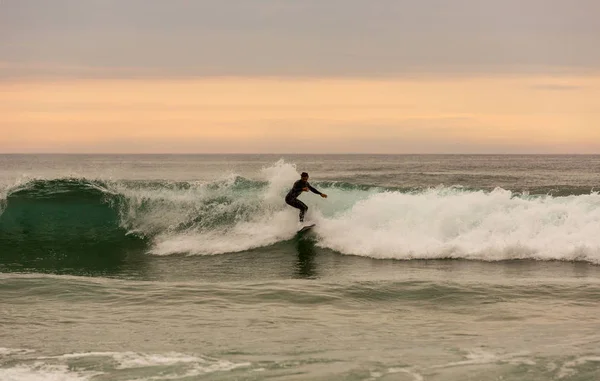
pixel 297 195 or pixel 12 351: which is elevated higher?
pixel 297 195

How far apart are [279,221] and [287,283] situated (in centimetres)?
595

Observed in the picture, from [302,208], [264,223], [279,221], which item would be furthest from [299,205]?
[264,223]

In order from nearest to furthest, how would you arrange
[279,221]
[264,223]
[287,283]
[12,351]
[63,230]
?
1. [12,351]
2. [287,283]
3. [279,221]
4. [264,223]
5. [63,230]

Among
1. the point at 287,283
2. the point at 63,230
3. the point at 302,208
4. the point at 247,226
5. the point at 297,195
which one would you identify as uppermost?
the point at 297,195

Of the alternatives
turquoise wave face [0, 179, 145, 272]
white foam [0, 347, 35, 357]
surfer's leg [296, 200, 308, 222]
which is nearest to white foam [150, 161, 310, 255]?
surfer's leg [296, 200, 308, 222]

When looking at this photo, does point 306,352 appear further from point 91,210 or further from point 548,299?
point 91,210

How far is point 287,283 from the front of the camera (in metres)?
12.4

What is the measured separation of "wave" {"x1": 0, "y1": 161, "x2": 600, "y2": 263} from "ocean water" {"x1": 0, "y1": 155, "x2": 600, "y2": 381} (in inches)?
2.2

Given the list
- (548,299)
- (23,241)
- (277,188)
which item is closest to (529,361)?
(548,299)

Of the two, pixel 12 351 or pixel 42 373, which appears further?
pixel 12 351

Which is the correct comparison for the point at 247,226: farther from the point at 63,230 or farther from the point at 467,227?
the point at 467,227

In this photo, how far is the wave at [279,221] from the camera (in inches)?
628

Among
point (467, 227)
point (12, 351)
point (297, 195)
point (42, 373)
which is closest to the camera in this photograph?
point (42, 373)

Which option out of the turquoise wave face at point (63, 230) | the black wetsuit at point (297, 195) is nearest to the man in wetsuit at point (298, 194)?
the black wetsuit at point (297, 195)
